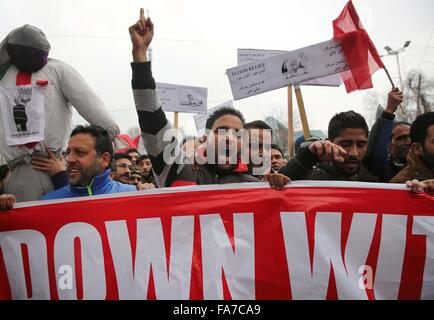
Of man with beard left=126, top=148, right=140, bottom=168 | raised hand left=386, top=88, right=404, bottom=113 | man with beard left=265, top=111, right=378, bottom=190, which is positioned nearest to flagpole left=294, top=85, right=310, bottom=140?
raised hand left=386, top=88, right=404, bottom=113

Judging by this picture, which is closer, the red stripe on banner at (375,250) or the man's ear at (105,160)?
the red stripe on banner at (375,250)

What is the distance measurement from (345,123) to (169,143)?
1047 millimetres

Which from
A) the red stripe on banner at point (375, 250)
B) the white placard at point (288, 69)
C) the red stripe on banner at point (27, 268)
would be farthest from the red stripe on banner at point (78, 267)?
the white placard at point (288, 69)

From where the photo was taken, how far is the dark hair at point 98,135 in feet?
8.68

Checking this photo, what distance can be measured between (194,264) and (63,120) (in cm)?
131

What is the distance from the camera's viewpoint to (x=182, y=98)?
690cm

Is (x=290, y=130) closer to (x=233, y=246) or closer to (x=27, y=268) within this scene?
(x=233, y=246)

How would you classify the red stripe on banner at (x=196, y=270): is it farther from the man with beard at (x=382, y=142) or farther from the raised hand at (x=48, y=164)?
the man with beard at (x=382, y=142)

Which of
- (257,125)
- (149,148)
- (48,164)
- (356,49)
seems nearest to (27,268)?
(48,164)

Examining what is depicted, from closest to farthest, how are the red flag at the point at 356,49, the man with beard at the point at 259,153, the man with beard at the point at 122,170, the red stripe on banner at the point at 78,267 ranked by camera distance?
1. the red stripe on banner at the point at 78,267
2. the man with beard at the point at 259,153
3. the red flag at the point at 356,49
4. the man with beard at the point at 122,170
